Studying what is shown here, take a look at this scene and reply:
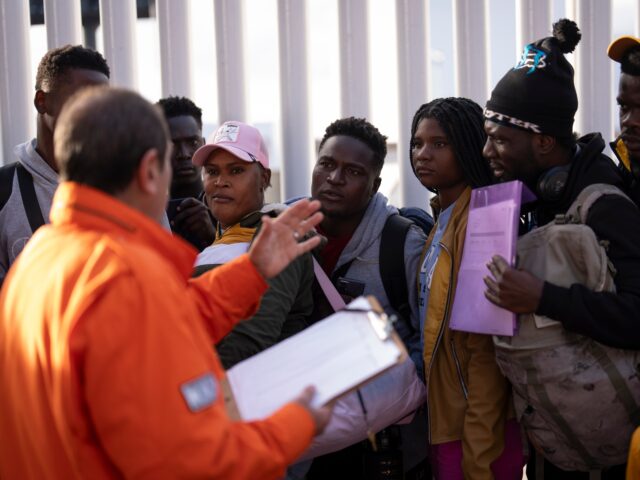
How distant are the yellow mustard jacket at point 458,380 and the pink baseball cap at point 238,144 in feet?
2.78

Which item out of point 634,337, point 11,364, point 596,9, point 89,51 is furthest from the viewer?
point 596,9

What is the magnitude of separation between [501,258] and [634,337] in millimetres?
490

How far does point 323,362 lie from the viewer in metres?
1.87

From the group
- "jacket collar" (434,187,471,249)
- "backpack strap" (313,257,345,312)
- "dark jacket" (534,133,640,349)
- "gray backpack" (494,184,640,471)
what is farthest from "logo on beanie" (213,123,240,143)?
"dark jacket" (534,133,640,349)

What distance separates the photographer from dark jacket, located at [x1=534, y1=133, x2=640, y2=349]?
2520 millimetres

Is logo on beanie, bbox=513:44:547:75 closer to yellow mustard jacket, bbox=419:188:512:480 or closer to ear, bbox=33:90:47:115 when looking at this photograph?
yellow mustard jacket, bbox=419:188:512:480

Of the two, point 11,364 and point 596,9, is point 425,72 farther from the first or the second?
point 11,364

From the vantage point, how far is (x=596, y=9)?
4238mm

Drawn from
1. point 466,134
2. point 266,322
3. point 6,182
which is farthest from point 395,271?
point 6,182

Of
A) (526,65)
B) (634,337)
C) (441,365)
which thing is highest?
(526,65)

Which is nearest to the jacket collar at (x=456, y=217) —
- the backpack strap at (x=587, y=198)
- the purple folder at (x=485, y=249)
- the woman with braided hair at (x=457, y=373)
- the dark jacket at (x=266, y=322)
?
the woman with braided hair at (x=457, y=373)

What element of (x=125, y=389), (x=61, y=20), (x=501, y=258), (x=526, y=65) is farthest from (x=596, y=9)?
(x=125, y=389)

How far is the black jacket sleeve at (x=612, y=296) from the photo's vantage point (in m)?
2.52

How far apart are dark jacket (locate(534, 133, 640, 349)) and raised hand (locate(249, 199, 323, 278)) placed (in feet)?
2.78
